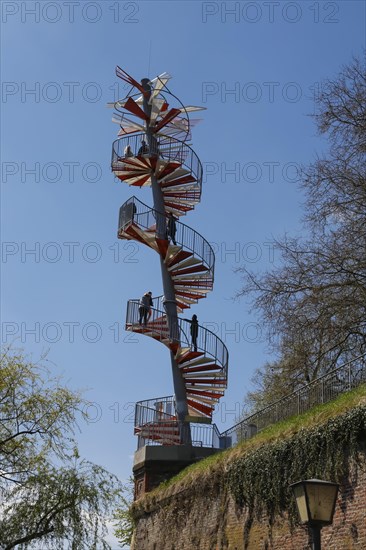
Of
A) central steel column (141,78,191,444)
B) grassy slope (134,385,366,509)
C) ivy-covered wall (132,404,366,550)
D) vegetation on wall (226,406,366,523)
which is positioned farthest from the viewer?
central steel column (141,78,191,444)

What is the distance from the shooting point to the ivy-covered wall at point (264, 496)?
12.7 m

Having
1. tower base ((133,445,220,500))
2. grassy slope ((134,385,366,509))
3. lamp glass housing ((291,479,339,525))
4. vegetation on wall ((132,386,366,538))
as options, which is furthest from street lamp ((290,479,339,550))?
tower base ((133,445,220,500))

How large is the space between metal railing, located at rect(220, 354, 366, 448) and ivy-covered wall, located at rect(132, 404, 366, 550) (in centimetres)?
168

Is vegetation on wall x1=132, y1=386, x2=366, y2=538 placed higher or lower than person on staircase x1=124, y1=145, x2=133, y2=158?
lower

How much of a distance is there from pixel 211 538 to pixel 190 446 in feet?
17.3

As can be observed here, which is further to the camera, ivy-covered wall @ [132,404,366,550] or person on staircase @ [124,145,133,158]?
person on staircase @ [124,145,133,158]

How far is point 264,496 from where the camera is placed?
49.7 ft

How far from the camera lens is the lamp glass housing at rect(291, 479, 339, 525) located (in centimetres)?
885

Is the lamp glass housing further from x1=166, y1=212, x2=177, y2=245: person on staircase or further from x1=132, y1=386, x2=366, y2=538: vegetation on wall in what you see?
x1=166, y1=212, x2=177, y2=245: person on staircase

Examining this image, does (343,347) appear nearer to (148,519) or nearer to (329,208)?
(329,208)

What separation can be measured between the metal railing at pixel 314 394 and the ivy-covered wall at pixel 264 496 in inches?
66.2

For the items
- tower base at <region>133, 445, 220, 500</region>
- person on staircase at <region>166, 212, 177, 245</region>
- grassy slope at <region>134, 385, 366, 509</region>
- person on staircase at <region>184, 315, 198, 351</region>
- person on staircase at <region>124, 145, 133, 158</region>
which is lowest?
grassy slope at <region>134, 385, 366, 509</region>

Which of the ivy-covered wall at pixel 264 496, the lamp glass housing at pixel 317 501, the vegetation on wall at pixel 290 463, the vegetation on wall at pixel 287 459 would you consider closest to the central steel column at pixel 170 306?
the ivy-covered wall at pixel 264 496

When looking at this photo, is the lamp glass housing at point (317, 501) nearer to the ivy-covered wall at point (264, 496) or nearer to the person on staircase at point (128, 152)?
the ivy-covered wall at point (264, 496)
